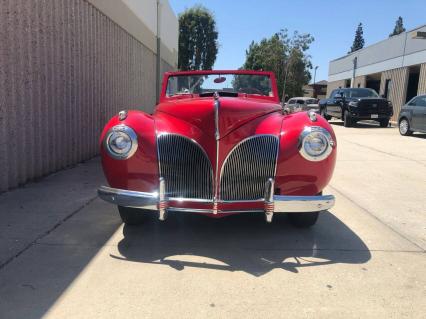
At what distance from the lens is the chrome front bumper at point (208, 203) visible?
3137mm

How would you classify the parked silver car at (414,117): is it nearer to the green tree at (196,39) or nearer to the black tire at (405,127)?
the black tire at (405,127)

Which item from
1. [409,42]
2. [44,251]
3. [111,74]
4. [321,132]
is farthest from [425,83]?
[44,251]

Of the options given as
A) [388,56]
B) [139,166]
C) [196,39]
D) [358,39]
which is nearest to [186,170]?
[139,166]

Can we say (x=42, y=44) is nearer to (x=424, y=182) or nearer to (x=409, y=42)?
(x=424, y=182)

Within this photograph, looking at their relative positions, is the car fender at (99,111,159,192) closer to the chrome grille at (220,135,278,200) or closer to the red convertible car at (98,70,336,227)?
the red convertible car at (98,70,336,227)

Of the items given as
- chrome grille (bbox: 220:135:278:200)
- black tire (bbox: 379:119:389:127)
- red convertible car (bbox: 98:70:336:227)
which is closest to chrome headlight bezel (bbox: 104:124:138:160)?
red convertible car (bbox: 98:70:336:227)

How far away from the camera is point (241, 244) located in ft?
11.6

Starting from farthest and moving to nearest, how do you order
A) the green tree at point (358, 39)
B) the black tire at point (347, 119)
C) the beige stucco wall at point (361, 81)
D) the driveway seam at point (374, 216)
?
the green tree at point (358, 39), the beige stucco wall at point (361, 81), the black tire at point (347, 119), the driveway seam at point (374, 216)

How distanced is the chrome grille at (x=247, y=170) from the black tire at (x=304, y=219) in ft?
2.55

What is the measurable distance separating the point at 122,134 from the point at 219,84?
94.3 inches

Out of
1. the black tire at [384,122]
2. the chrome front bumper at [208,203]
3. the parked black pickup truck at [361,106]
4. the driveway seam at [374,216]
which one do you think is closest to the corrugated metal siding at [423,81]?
the black tire at [384,122]

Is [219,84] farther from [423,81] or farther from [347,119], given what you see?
[423,81]

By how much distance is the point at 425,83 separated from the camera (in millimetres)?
19156

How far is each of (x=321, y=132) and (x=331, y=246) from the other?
105 cm
